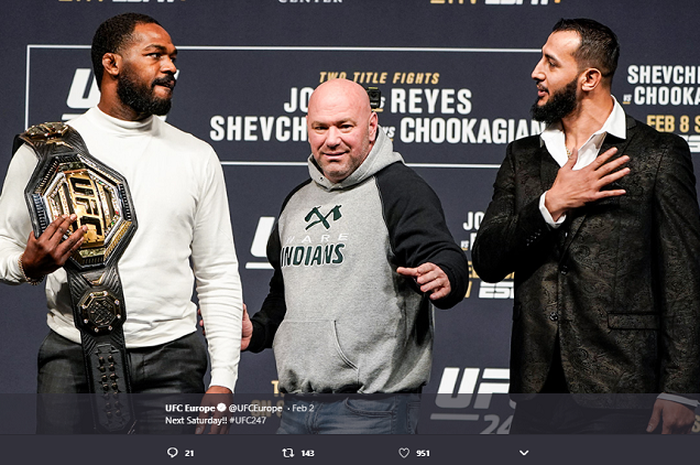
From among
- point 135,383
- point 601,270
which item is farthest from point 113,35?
point 601,270

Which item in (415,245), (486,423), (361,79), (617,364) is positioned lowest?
(486,423)

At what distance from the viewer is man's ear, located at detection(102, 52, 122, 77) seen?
250 cm

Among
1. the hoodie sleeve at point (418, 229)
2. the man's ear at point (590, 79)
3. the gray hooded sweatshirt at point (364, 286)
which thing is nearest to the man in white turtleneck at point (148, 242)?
the gray hooded sweatshirt at point (364, 286)

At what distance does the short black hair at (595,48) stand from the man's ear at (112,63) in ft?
4.05

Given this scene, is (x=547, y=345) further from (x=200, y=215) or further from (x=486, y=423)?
(x=200, y=215)

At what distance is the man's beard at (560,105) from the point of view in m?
2.47

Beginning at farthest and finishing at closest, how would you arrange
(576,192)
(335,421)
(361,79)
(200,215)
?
(361,79) < (200,215) < (576,192) < (335,421)

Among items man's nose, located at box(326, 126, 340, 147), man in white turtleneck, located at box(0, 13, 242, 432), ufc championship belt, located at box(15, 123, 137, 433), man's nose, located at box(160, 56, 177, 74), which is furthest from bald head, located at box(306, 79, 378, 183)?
ufc championship belt, located at box(15, 123, 137, 433)

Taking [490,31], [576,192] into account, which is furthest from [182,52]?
[576,192]

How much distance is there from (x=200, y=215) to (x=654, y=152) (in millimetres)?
1211

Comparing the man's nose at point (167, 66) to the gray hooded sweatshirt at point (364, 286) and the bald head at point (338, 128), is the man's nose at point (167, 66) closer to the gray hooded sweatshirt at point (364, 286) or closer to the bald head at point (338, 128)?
the bald head at point (338, 128)

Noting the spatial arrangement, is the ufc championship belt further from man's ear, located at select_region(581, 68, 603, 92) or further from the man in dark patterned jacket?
man's ear, located at select_region(581, 68, 603, 92)

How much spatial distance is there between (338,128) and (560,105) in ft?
2.00

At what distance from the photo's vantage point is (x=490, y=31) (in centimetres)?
386
